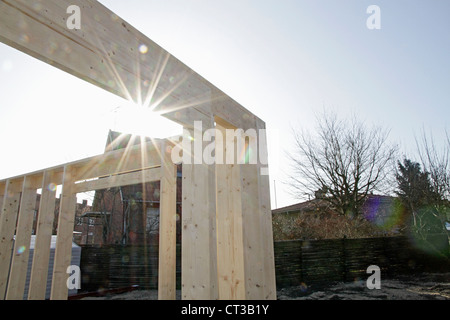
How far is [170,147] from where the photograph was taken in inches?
192

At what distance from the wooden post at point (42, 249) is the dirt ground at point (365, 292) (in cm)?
270

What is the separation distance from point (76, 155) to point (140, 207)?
14.3ft

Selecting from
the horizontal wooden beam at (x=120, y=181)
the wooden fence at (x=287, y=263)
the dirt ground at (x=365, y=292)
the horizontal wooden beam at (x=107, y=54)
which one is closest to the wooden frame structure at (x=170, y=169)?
the horizontal wooden beam at (x=107, y=54)

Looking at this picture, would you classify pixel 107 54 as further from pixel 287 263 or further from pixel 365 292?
pixel 365 292

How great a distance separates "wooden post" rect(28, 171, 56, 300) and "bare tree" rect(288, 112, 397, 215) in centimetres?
1206

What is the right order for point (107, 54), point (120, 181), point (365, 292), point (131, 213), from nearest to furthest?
point (107, 54) < point (120, 181) < point (365, 292) < point (131, 213)

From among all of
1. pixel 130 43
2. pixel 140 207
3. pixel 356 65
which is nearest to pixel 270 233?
pixel 130 43

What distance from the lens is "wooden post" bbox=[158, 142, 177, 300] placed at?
4.38m

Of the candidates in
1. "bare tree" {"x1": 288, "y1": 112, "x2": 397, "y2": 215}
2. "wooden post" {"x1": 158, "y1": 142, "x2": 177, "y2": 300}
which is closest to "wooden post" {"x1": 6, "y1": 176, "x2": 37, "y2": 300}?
"wooden post" {"x1": 158, "y1": 142, "x2": 177, "y2": 300}

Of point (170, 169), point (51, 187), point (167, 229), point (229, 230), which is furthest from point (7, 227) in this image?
point (229, 230)

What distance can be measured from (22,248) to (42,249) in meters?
0.65

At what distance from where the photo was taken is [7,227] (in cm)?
565

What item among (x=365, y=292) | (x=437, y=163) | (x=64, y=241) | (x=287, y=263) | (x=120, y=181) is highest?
(x=437, y=163)

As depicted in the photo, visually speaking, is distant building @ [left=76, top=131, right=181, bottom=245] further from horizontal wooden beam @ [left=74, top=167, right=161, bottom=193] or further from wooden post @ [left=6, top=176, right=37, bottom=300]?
wooden post @ [left=6, top=176, right=37, bottom=300]
